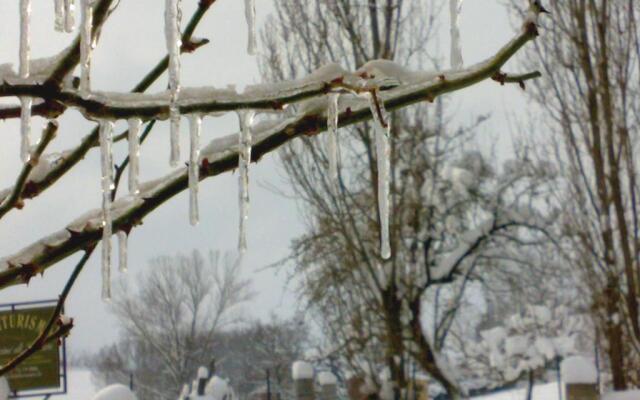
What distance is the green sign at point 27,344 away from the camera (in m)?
8.80

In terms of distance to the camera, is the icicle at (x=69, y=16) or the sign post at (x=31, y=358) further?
the sign post at (x=31, y=358)

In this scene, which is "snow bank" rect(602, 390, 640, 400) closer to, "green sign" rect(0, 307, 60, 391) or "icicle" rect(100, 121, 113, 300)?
"green sign" rect(0, 307, 60, 391)

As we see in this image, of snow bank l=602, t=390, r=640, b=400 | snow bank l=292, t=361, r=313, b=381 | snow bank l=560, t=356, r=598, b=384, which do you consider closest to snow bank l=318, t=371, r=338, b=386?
snow bank l=292, t=361, r=313, b=381

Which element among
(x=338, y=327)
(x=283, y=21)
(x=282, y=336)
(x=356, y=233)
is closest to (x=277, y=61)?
Answer: (x=283, y=21)

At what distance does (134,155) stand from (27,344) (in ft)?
23.7

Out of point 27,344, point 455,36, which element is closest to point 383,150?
point 455,36

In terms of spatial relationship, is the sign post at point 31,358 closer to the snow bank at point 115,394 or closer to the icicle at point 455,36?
the snow bank at point 115,394

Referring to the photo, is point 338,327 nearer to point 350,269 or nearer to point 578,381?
point 350,269

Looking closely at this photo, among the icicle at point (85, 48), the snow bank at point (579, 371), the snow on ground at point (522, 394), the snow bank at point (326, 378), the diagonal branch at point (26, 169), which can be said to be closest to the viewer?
the icicle at point (85, 48)

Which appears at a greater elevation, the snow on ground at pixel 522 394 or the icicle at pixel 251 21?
the icicle at pixel 251 21

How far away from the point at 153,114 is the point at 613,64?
9199mm

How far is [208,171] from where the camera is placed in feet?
4.39

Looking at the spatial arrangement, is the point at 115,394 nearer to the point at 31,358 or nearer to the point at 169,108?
the point at 31,358

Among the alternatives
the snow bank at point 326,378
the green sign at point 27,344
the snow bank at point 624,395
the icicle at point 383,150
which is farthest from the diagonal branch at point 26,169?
the snow bank at point 326,378
